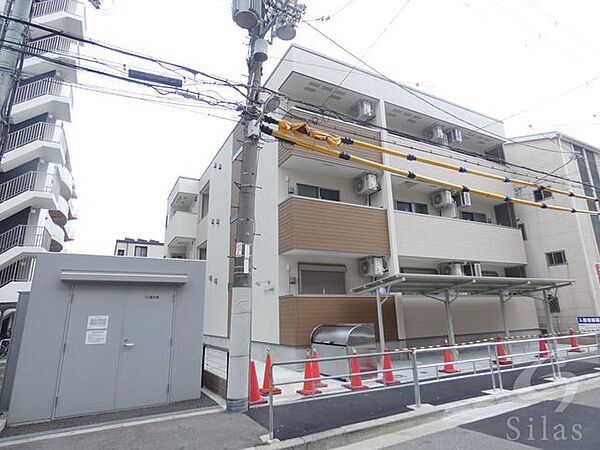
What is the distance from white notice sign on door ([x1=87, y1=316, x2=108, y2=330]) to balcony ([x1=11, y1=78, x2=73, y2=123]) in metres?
13.0

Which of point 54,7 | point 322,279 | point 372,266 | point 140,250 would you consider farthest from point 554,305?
point 140,250

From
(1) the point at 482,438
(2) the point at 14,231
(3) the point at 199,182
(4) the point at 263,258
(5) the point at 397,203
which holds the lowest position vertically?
(1) the point at 482,438

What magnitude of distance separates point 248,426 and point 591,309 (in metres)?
15.4

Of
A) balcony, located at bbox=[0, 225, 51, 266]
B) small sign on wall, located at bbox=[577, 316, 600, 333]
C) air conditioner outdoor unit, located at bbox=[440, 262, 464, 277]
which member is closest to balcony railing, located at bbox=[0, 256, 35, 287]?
balcony, located at bbox=[0, 225, 51, 266]

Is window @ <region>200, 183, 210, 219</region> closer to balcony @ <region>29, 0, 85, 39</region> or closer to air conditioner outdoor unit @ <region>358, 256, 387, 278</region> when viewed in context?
balcony @ <region>29, 0, 85, 39</region>

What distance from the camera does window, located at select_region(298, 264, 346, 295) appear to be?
1122cm

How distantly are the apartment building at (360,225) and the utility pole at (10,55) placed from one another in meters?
5.24

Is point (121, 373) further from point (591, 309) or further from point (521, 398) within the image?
point (591, 309)

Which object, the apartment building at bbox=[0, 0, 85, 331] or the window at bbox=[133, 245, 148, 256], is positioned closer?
the apartment building at bbox=[0, 0, 85, 331]

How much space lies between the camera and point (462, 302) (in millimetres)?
13219

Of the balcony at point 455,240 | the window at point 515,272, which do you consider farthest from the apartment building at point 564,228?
the balcony at point 455,240

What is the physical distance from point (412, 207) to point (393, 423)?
35.9 feet

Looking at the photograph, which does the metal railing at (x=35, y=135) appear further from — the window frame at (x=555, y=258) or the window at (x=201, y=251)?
the window frame at (x=555, y=258)

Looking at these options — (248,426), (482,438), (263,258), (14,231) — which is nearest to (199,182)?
(14,231)
